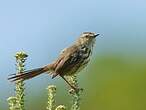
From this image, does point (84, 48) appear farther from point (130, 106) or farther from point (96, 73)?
point (96, 73)

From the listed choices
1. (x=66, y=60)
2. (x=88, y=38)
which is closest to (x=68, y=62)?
(x=66, y=60)

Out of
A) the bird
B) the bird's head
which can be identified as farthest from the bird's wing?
the bird's head

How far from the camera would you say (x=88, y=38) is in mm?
8867

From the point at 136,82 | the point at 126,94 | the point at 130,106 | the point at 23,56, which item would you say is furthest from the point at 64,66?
the point at 136,82

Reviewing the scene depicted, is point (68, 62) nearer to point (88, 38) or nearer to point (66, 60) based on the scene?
point (66, 60)

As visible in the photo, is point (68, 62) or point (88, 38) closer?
point (68, 62)

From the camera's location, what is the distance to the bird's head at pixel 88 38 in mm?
8711

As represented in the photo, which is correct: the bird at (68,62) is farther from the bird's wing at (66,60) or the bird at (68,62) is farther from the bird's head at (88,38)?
the bird's head at (88,38)

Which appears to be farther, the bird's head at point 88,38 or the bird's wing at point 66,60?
the bird's head at point 88,38

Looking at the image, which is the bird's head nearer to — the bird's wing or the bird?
the bird

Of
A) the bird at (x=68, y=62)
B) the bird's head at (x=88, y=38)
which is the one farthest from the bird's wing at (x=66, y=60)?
the bird's head at (x=88, y=38)

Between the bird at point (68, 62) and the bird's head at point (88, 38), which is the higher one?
the bird's head at point (88, 38)

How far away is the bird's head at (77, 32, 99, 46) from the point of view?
8.71 metres

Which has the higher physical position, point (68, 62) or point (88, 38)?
point (88, 38)
